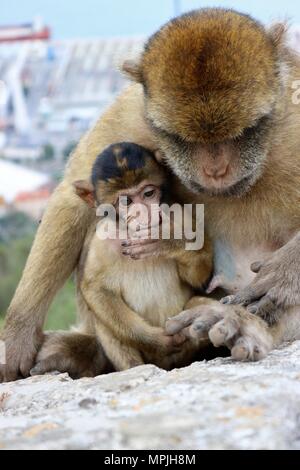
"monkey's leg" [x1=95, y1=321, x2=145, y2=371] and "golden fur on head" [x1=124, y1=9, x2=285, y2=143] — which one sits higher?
"golden fur on head" [x1=124, y1=9, x2=285, y2=143]

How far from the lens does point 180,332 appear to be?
3832 millimetres

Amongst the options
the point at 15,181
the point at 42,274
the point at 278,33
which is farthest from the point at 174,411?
the point at 15,181

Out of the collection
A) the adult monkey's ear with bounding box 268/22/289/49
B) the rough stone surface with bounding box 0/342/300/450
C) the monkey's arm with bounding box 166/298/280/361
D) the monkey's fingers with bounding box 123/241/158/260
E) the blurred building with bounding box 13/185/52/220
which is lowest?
the rough stone surface with bounding box 0/342/300/450

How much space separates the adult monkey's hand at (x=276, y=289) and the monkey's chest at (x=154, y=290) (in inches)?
10.2

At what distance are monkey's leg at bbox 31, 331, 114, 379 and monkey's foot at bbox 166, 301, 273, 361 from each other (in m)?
0.83

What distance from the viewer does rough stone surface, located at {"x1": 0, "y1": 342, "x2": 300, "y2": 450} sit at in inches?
95.3

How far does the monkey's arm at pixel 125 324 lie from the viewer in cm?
398

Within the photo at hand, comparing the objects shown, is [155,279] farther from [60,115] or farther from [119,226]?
[60,115]

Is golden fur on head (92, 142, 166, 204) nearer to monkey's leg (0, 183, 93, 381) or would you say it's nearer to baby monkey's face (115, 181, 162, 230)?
baby monkey's face (115, 181, 162, 230)

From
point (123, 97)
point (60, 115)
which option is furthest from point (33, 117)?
point (123, 97)

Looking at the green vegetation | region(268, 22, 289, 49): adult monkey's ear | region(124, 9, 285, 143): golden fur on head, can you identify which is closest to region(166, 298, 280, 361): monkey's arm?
region(124, 9, 285, 143): golden fur on head

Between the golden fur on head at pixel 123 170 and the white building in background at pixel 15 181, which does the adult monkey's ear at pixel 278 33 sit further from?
the white building in background at pixel 15 181

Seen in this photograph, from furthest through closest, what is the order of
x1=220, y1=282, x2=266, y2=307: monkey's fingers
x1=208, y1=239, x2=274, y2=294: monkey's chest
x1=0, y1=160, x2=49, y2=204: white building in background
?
x1=0, y1=160, x2=49, y2=204: white building in background → x1=208, y1=239, x2=274, y2=294: monkey's chest → x1=220, y1=282, x2=266, y2=307: monkey's fingers

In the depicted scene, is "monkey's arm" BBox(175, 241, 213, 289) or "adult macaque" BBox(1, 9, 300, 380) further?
"monkey's arm" BBox(175, 241, 213, 289)
